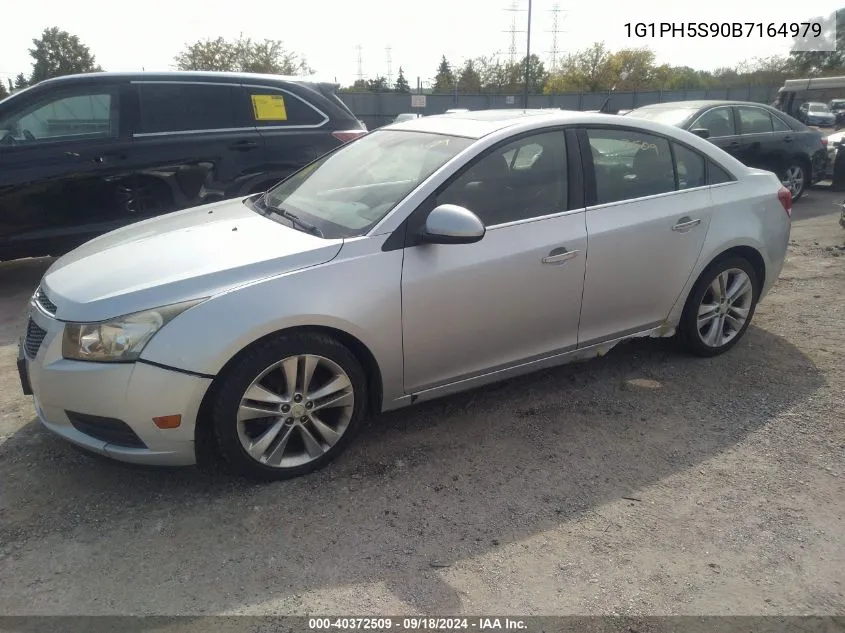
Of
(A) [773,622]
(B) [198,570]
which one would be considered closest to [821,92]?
(A) [773,622]

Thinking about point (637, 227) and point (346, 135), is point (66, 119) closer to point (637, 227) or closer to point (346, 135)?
point (346, 135)

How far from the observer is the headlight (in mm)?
2611

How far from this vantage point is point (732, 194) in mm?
4164

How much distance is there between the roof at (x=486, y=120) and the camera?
3539 millimetres

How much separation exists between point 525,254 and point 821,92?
46.3ft

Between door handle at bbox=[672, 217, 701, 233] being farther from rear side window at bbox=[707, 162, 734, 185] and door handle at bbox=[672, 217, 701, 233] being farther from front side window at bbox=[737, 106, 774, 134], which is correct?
front side window at bbox=[737, 106, 774, 134]

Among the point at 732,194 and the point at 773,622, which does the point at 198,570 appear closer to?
the point at 773,622

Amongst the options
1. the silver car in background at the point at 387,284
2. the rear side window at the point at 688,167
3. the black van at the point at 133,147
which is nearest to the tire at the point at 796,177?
the silver car in background at the point at 387,284

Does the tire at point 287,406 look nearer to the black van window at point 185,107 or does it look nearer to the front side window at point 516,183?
the front side window at point 516,183

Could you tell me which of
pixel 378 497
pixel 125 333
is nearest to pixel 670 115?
pixel 378 497

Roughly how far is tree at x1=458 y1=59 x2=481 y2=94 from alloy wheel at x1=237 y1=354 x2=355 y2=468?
44279 millimetres

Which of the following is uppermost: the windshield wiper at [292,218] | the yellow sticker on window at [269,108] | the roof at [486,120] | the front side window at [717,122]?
the yellow sticker on window at [269,108]

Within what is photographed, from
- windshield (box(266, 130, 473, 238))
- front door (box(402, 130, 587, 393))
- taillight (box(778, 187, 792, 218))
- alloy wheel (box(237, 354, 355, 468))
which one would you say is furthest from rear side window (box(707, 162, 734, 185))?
A: alloy wheel (box(237, 354, 355, 468))

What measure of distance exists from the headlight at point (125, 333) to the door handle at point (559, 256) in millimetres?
1742
